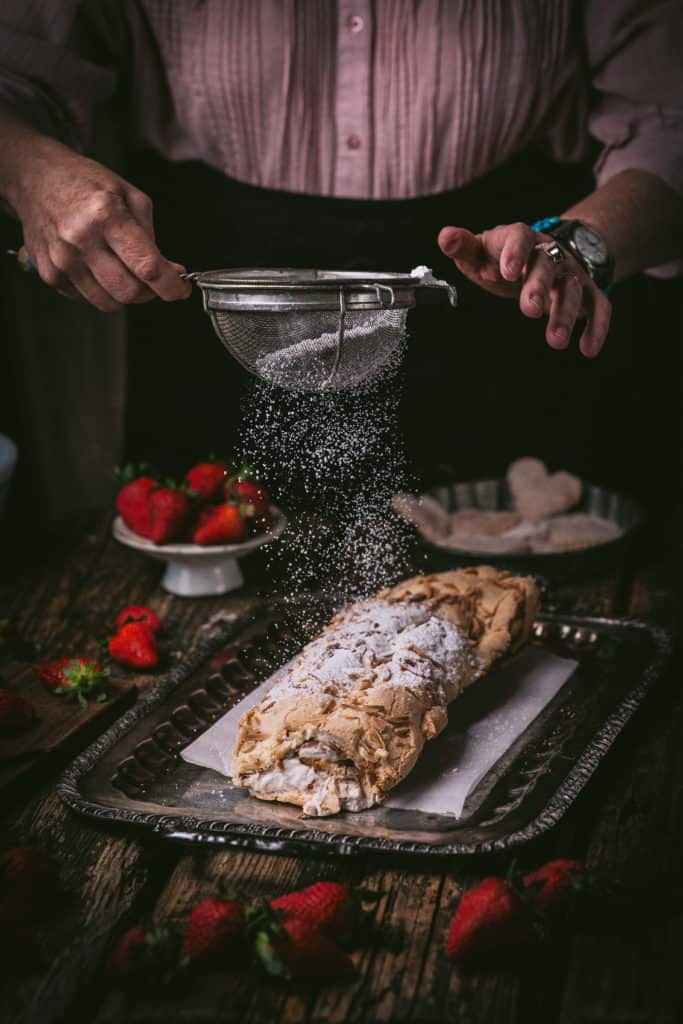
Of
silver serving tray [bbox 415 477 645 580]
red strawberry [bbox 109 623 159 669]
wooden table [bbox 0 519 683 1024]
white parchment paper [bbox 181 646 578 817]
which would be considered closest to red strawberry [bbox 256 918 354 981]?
wooden table [bbox 0 519 683 1024]

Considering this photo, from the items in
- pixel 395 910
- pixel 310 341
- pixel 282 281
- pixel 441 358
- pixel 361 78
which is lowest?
pixel 395 910

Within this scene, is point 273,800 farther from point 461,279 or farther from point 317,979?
point 461,279

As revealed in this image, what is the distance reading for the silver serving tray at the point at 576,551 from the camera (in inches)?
77.5

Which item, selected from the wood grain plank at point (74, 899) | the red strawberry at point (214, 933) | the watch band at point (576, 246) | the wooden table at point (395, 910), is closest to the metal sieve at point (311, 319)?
the watch band at point (576, 246)

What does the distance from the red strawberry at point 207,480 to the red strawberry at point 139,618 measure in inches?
10.4

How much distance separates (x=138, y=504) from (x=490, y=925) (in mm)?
1153

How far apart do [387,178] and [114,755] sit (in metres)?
1.22

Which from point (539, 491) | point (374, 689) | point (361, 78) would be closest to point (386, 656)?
point (374, 689)

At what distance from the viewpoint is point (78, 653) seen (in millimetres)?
1831

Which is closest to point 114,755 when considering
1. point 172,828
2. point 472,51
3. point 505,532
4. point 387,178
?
point 172,828

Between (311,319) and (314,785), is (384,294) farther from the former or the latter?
(314,785)

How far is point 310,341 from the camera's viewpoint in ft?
5.11

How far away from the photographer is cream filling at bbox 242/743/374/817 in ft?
4.36

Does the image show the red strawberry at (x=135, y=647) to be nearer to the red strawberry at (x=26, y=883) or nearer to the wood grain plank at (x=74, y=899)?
the wood grain plank at (x=74, y=899)
